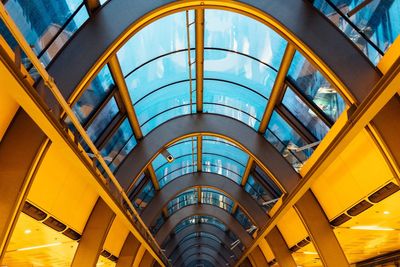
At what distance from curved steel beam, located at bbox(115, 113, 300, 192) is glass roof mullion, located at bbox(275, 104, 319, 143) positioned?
9.72 ft

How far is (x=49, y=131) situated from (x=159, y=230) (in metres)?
31.3

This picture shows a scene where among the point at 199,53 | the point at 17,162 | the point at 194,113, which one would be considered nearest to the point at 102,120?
the point at 199,53

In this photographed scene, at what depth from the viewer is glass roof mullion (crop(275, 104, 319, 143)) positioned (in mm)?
17745

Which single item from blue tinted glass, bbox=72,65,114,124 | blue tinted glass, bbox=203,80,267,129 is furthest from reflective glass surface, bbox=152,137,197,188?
blue tinted glass, bbox=72,65,114,124

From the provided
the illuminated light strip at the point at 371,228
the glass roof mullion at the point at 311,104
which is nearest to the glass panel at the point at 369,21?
the glass roof mullion at the point at 311,104

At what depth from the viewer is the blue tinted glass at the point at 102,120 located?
16.5 m

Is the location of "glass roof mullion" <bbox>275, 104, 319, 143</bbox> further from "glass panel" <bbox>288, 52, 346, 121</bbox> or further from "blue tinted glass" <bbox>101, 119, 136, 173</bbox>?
"blue tinted glass" <bbox>101, 119, 136, 173</bbox>

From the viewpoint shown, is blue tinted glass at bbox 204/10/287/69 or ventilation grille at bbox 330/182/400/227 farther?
blue tinted glass at bbox 204/10/287/69

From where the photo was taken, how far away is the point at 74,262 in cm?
1795

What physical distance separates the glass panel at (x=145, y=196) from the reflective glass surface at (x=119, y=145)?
6873 millimetres

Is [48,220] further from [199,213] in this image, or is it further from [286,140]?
[199,213]

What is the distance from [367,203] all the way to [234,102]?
837 cm

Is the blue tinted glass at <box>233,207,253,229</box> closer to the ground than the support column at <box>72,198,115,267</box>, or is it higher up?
higher up

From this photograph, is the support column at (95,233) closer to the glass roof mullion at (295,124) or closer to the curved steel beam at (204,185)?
the glass roof mullion at (295,124)
